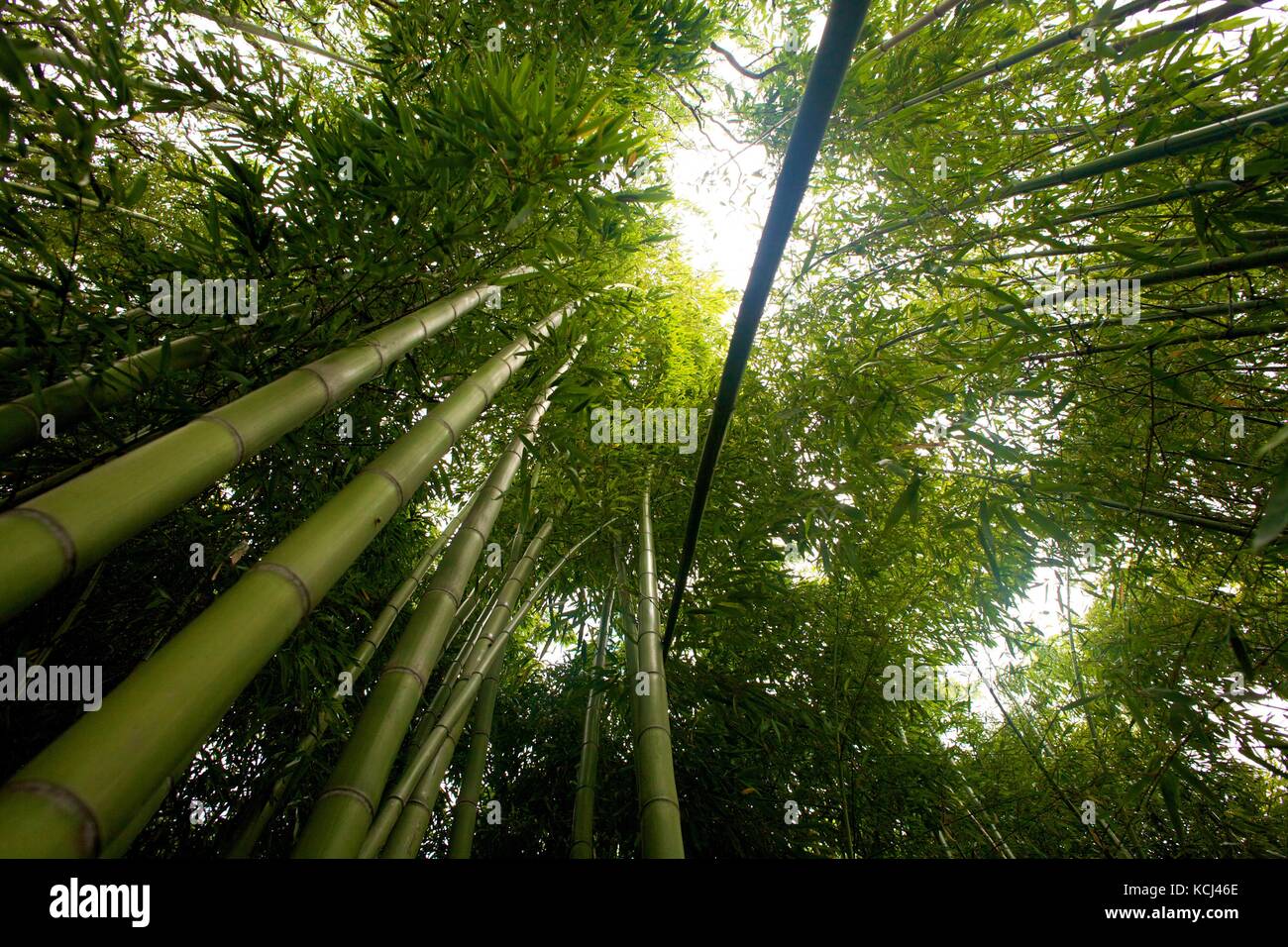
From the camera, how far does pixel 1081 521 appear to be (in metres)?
2.51

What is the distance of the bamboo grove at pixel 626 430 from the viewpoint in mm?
1314

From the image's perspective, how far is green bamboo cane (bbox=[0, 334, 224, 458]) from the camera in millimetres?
1303

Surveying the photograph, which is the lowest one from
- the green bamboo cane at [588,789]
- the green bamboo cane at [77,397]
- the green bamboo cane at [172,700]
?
the green bamboo cane at [588,789]

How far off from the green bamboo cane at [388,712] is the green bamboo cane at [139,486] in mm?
656

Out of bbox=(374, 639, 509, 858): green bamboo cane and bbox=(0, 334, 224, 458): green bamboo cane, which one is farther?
bbox=(374, 639, 509, 858): green bamboo cane

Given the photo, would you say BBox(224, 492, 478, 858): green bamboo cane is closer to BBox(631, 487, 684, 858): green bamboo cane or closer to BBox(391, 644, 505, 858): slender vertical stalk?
BBox(391, 644, 505, 858): slender vertical stalk

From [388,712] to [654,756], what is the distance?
0.70 meters

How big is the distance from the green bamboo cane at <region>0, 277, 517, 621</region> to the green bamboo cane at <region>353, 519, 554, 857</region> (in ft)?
2.26

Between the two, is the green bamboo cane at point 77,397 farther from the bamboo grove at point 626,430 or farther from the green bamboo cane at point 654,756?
the green bamboo cane at point 654,756

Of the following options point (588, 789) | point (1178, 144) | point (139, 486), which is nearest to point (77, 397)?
point (139, 486)

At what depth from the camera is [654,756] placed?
4.88ft

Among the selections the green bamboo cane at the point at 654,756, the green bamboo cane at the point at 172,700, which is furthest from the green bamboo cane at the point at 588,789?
the green bamboo cane at the point at 172,700

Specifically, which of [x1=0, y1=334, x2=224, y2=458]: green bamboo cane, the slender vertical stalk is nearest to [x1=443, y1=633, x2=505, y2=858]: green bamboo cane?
the slender vertical stalk
